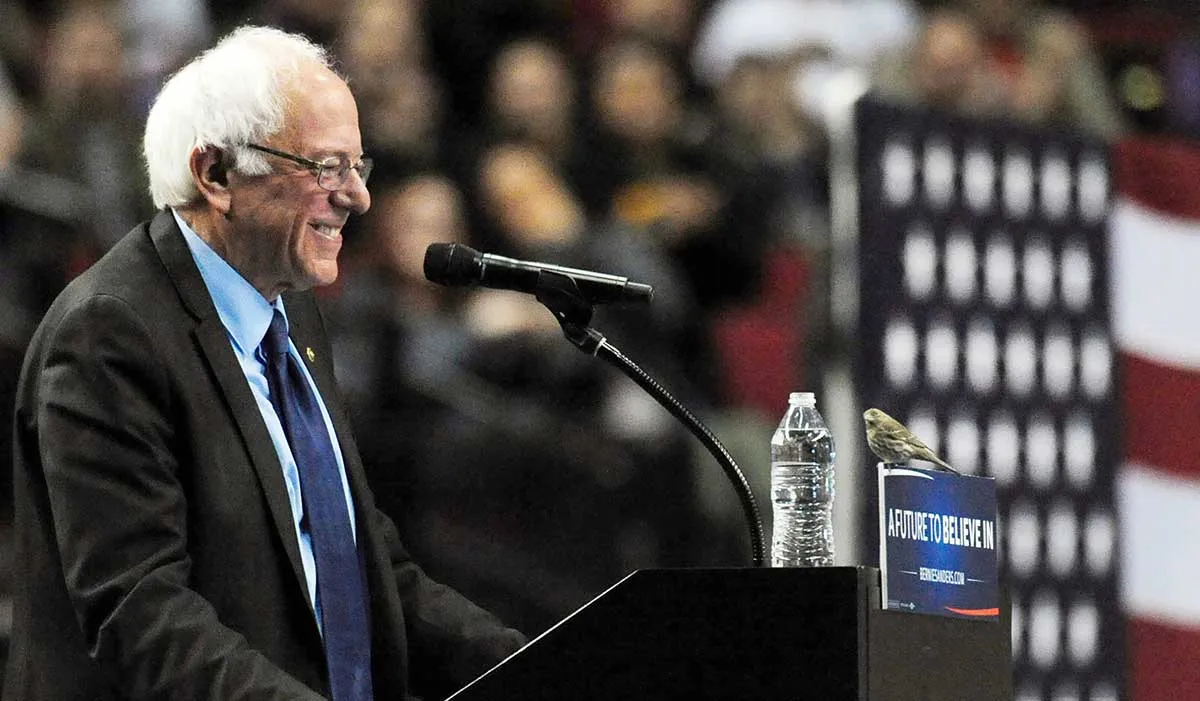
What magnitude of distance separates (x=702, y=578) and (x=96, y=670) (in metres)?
0.85

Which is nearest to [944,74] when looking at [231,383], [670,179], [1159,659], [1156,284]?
[670,179]

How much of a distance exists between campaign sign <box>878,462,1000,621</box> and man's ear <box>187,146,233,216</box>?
1031mm

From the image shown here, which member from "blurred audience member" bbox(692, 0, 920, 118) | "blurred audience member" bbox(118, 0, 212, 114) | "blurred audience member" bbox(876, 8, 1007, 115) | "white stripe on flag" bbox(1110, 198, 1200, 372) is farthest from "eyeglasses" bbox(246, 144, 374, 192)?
"blurred audience member" bbox(692, 0, 920, 118)

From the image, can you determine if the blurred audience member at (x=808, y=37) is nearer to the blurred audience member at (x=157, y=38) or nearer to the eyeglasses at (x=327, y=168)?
the blurred audience member at (x=157, y=38)

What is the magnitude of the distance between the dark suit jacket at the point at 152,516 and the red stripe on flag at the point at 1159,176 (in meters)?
2.92

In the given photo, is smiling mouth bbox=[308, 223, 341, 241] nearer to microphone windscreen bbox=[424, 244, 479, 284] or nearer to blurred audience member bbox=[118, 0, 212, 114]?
microphone windscreen bbox=[424, 244, 479, 284]

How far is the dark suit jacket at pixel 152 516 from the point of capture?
8.49 feet

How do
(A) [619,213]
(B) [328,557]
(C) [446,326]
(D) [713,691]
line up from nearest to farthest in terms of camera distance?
(D) [713,691] < (B) [328,557] < (C) [446,326] < (A) [619,213]

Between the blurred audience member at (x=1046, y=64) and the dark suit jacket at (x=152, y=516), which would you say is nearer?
the dark suit jacket at (x=152, y=516)

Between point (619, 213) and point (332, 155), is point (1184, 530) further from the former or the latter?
point (332, 155)

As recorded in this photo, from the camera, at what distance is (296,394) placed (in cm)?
304

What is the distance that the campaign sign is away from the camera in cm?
255

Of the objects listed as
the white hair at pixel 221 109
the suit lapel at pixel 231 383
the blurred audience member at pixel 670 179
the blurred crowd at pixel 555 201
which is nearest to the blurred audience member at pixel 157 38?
the blurred crowd at pixel 555 201

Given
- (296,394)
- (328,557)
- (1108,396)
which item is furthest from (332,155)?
(1108,396)
